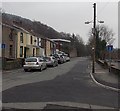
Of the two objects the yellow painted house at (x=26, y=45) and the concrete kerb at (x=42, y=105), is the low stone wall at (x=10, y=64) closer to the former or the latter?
the yellow painted house at (x=26, y=45)

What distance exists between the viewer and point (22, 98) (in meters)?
12.4

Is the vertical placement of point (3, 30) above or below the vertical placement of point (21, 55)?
above

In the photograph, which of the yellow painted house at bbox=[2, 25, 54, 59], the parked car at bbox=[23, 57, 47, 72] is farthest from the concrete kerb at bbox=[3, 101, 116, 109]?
the yellow painted house at bbox=[2, 25, 54, 59]

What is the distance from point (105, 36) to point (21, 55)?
2331 inches

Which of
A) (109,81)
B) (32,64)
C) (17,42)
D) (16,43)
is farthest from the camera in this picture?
(17,42)

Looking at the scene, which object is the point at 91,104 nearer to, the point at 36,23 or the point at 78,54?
the point at 36,23

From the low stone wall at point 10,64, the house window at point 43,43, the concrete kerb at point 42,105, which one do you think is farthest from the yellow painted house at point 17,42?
the concrete kerb at point 42,105

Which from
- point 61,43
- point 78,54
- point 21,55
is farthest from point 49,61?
point 78,54

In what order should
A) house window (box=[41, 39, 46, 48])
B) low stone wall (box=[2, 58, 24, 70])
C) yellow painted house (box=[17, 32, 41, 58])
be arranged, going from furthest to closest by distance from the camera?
house window (box=[41, 39, 46, 48]) → yellow painted house (box=[17, 32, 41, 58]) → low stone wall (box=[2, 58, 24, 70])

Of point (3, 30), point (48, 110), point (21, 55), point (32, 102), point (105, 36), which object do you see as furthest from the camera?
point (105, 36)

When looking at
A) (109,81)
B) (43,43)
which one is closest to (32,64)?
(109,81)

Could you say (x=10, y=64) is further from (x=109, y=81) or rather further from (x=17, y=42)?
(x=109, y=81)

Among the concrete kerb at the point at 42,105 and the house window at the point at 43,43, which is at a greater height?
the house window at the point at 43,43

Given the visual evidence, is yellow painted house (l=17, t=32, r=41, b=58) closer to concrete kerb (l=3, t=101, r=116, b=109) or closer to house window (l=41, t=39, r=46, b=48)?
house window (l=41, t=39, r=46, b=48)
